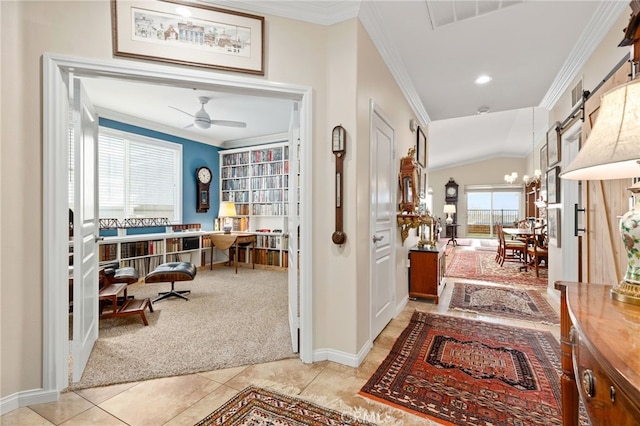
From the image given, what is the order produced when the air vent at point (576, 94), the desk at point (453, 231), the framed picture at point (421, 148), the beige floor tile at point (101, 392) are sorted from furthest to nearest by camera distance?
the desk at point (453, 231) < the framed picture at point (421, 148) < the air vent at point (576, 94) < the beige floor tile at point (101, 392)

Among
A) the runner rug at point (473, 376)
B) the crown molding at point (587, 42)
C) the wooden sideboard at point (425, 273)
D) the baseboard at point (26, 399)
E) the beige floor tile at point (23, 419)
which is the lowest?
the runner rug at point (473, 376)

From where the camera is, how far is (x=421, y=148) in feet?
14.1

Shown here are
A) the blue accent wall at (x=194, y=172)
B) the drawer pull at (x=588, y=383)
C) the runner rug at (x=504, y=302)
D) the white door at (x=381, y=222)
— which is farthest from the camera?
the blue accent wall at (x=194, y=172)

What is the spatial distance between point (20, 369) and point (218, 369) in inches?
41.3

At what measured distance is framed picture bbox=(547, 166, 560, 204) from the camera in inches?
136

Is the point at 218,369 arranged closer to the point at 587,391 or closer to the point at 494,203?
the point at 587,391

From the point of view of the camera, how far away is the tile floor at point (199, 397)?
1498 millimetres

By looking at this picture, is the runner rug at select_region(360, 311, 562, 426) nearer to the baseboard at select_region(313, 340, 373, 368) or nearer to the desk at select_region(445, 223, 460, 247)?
the baseboard at select_region(313, 340, 373, 368)

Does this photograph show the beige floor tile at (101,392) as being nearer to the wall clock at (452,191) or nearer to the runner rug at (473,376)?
the runner rug at (473,376)

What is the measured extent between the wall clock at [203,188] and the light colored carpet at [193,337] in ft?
6.77

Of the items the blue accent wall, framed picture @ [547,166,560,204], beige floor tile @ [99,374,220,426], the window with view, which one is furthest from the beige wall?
the blue accent wall

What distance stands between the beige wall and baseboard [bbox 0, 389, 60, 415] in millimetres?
28

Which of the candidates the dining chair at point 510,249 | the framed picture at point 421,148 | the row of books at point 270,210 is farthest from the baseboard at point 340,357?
the dining chair at point 510,249

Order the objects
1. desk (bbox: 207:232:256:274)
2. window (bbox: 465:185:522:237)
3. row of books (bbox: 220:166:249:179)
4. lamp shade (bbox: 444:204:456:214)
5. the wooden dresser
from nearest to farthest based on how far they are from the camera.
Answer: the wooden dresser
desk (bbox: 207:232:256:274)
row of books (bbox: 220:166:249:179)
lamp shade (bbox: 444:204:456:214)
window (bbox: 465:185:522:237)
